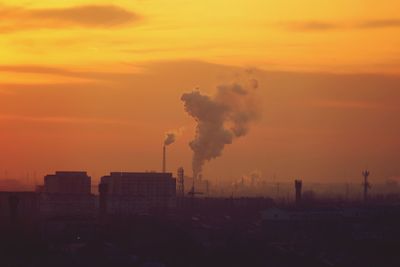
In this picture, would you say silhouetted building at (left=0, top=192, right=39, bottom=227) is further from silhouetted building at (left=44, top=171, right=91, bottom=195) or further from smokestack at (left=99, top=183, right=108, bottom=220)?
silhouetted building at (left=44, top=171, right=91, bottom=195)

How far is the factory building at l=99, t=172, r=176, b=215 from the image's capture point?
70938mm

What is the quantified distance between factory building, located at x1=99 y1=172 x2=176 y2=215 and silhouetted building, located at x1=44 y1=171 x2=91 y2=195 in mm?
1400

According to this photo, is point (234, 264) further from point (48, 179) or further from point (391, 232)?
point (48, 179)

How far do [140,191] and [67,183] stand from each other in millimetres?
5023

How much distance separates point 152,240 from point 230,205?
30.5 m

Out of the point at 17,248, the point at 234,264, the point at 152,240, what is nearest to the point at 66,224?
the point at 152,240

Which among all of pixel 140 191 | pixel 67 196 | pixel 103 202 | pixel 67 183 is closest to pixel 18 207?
pixel 103 202

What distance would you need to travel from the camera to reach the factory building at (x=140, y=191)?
2793 inches

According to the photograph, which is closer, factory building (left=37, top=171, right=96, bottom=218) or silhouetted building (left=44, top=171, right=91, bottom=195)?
factory building (left=37, top=171, right=96, bottom=218)

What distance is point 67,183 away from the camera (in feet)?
240

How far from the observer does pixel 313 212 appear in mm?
61969

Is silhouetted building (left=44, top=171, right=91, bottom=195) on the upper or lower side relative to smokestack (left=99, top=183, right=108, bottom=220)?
upper

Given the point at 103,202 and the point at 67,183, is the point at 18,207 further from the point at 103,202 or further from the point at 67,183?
the point at 67,183

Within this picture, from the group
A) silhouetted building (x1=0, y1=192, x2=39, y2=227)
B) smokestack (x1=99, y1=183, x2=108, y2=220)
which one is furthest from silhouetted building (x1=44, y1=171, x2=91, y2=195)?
smokestack (x1=99, y1=183, x2=108, y2=220)
